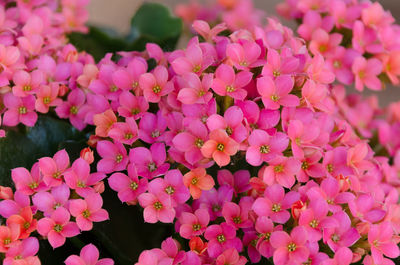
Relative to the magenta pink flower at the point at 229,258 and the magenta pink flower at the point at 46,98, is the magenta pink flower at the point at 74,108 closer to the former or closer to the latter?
the magenta pink flower at the point at 46,98

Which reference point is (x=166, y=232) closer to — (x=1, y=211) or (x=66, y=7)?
(x=1, y=211)

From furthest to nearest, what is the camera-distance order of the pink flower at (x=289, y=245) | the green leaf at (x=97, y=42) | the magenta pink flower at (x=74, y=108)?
the green leaf at (x=97, y=42) < the magenta pink flower at (x=74, y=108) < the pink flower at (x=289, y=245)

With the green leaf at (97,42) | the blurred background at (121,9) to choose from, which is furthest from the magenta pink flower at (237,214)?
the blurred background at (121,9)

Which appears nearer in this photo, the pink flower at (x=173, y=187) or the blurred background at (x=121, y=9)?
the pink flower at (x=173, y=187)

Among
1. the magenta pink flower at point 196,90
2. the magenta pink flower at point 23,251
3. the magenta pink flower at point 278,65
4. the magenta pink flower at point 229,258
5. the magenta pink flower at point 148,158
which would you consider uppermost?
the magenta pink flower at point 278,65

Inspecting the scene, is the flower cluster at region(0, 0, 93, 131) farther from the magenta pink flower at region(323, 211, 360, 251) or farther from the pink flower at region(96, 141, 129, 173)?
the magenta pink flower at region(323, 211, 360, 251)

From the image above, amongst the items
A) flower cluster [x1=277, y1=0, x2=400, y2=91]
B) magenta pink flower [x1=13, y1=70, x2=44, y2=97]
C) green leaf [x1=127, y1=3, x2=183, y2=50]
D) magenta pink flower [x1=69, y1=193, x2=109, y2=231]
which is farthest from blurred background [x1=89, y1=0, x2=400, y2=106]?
magenta pink flower [x1=69, y1=193, x2=109, y2=231]

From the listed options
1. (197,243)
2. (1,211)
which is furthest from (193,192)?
(1,211)
